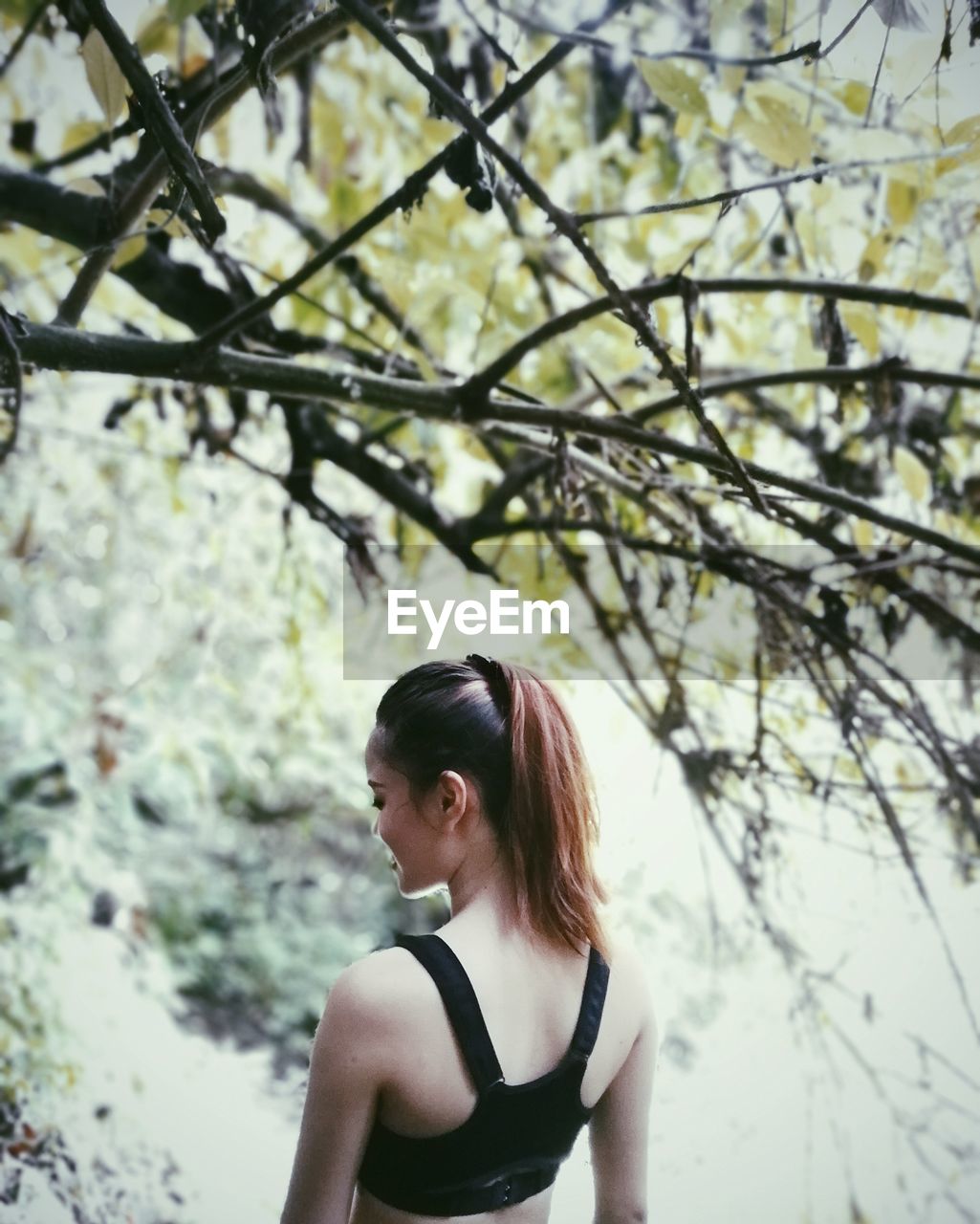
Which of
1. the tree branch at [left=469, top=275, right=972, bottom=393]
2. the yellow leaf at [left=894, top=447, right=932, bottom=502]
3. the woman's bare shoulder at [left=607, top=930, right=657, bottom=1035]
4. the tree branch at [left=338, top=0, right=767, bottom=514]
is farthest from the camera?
the yellow leaf at [left=894, top=447, right=932, bottom=502]

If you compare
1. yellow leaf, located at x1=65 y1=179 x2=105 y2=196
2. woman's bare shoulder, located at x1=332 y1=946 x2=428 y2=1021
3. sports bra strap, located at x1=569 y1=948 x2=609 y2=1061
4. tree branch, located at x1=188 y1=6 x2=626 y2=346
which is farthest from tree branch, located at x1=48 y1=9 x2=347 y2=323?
sports bra strap, located at x1=569 y1=948 x2=609 y2=1061

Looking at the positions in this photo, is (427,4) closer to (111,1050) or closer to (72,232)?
(72,232)

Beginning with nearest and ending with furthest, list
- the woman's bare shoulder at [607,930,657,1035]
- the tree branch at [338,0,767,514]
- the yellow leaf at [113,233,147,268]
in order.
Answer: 1. the tree branch at [338,0,767,514]
2. the woman's bare shoulder at [607,930,657,1035]
3. the yellow leaf at [113,233,147,268]

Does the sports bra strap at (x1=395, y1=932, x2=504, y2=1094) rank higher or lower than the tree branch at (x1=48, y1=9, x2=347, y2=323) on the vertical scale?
lower

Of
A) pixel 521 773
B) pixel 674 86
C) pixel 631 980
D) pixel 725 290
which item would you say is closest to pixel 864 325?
pixel 725 290

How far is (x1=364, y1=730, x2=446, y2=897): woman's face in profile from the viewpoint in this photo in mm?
1145

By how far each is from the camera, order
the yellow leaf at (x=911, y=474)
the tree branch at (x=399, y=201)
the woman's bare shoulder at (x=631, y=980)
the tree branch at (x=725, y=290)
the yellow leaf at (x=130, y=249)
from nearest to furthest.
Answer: the tree branch at (x=399, y=201), the woman's bare shoulder at (x=631, y=980), the tree branch at (x=725, y=290), the yellow leaf at (x=130, y=249), the yellow leaf at (x=911, y=474)

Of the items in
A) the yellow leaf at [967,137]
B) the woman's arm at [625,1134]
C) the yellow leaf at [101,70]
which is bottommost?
the woman's arm at [625,1134]

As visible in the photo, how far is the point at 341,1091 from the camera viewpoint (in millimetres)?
997

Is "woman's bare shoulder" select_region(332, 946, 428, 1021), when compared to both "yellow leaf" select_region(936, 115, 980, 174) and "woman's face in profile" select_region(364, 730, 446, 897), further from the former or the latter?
"yellow leaf" select_region(936, 115, 980, 174)

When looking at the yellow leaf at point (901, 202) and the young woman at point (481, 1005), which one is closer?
the young woman at point (481, 1005)

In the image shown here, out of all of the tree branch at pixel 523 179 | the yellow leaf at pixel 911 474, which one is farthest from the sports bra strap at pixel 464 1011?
the yellow leaf at pixel 911 474

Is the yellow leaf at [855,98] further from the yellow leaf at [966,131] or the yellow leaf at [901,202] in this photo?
the yellow leaf at [966,131]

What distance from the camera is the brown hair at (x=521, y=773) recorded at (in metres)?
1.14
